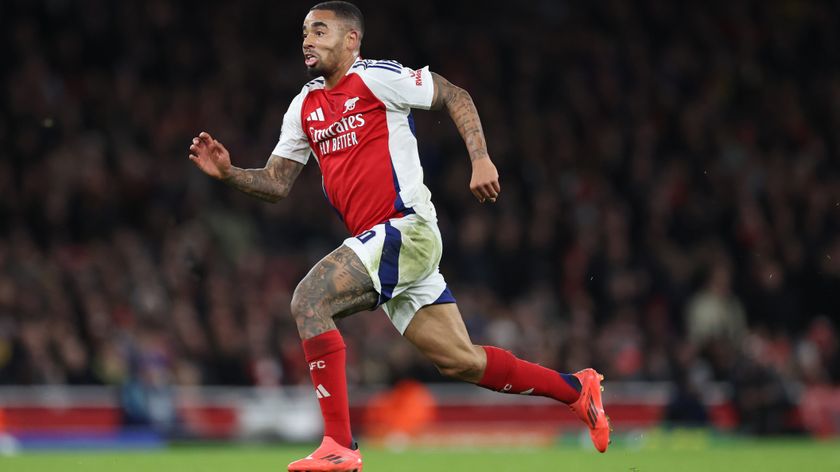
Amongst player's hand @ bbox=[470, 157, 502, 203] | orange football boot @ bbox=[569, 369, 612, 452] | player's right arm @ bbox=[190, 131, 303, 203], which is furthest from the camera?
orange football boot @ bbox=[569, 369, 612, 452]

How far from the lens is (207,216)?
16609mm

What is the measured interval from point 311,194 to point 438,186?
5.69 feet

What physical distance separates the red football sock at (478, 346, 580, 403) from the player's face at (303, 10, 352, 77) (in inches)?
67.4

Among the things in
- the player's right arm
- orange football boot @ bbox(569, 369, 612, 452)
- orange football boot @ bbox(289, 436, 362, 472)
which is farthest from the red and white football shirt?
orange football boot @ bbox(569, 369, 612, 452)

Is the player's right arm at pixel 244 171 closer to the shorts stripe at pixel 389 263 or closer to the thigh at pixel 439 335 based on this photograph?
the shorts stripe at pixel 389 263

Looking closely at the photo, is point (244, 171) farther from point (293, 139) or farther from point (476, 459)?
point (476, 459)

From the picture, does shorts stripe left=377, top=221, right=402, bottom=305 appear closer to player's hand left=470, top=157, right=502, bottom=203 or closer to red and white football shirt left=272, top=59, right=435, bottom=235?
red and white football shirt left=272, top=59, right=435, bottom=235

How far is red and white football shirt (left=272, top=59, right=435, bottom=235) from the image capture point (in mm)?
6973

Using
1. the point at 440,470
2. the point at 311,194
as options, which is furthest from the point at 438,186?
the point at 440,470

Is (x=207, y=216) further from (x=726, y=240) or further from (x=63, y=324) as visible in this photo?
(x=726, y=240)

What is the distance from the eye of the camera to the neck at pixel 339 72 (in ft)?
23.4

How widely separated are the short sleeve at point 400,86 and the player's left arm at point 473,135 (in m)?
0.05

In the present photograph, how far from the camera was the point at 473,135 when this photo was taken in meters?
6.83

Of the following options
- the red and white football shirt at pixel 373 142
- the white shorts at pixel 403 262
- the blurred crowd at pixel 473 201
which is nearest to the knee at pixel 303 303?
the white shorts at pixel 403 262
